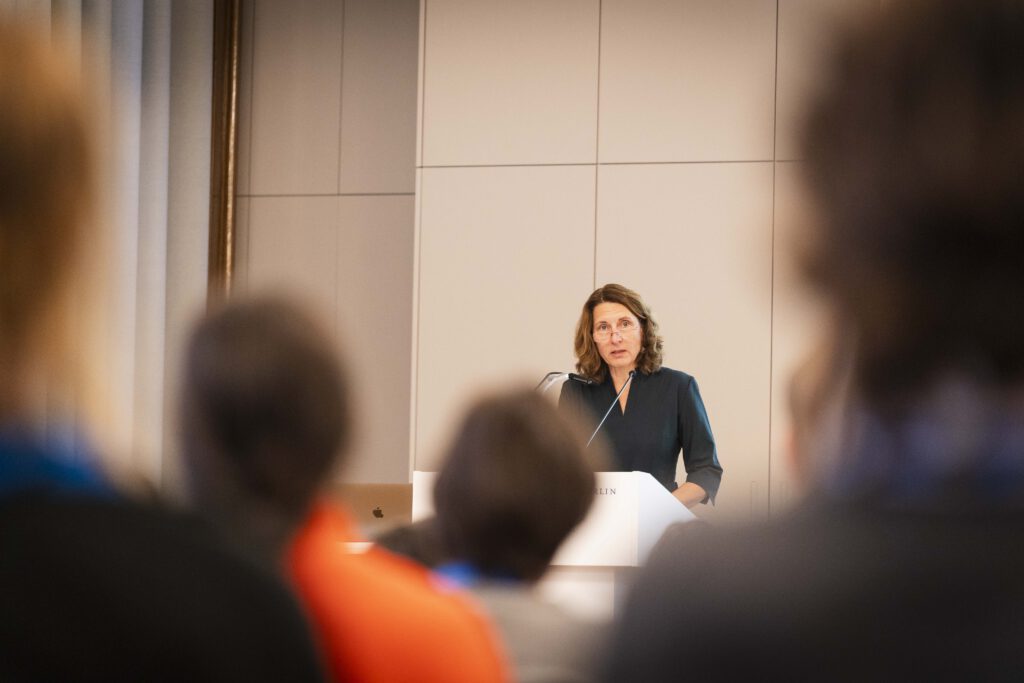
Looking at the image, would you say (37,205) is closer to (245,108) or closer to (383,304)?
(383,304)

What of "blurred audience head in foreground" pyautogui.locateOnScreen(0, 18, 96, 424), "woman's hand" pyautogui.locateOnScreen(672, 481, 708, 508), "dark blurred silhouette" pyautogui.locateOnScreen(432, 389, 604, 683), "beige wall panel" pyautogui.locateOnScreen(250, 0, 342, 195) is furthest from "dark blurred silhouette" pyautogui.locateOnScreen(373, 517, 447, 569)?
"beige wall panel" pyautogui.locateOnScreen(250, 0, 342, 195)

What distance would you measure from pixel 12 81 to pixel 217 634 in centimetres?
35

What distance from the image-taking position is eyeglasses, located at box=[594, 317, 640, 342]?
5.32m

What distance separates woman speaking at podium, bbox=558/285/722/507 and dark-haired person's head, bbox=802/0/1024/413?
468 cm

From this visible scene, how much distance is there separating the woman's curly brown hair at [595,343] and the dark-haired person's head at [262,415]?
422 centimetres

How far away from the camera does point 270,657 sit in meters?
0.68

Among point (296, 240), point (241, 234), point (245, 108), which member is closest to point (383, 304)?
point (296, 240)

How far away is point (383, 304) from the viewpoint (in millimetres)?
7535

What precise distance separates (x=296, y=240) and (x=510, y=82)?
1.75 metres

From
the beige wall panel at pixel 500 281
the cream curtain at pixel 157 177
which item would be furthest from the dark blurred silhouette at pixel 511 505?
the cream curtain at pixel 157 177

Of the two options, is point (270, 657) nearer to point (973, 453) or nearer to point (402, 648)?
point (973, 453)

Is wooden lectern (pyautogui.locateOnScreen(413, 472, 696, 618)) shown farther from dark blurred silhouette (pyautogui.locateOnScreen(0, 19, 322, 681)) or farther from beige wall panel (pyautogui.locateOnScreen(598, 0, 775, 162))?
dark blurred silhouette (pyautogui.locateOnScreen(0, 19, 322, 681))

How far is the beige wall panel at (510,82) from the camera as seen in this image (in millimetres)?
6645

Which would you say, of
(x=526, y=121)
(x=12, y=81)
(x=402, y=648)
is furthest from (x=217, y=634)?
(x=526, y=121)
